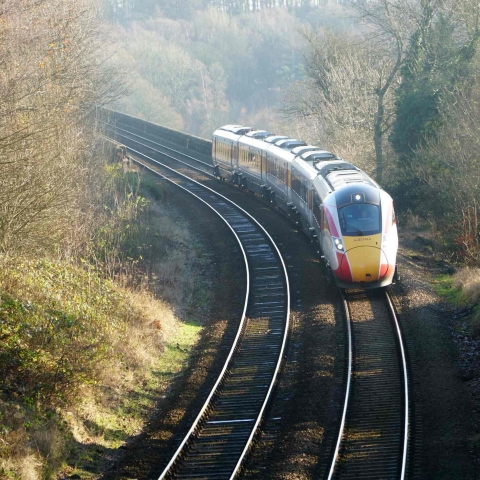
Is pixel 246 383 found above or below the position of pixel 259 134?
below

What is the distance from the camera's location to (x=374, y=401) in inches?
485

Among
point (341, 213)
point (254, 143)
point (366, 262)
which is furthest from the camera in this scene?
point (254, 143)

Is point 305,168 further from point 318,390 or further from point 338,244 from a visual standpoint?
point 318,390

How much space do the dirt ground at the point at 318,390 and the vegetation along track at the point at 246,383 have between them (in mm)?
236

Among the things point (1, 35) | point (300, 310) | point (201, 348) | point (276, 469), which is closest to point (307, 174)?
point (300, 310)

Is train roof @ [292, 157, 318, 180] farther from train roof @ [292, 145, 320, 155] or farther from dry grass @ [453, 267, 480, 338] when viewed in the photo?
dry grass @ [453, 267, 480, 338]

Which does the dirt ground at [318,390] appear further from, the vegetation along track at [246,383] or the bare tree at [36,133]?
the bare tree at [36,133]

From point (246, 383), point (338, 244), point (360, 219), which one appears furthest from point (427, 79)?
point (246, 383)

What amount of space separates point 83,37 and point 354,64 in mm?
17768

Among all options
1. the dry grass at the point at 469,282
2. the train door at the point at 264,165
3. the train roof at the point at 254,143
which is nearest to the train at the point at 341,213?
the train door at the point at 264,165

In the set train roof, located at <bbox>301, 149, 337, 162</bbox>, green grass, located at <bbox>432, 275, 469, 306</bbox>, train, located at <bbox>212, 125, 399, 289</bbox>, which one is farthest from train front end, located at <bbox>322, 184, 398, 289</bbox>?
train roof, located at <bbox>301, 149, 337, 162</bbox>

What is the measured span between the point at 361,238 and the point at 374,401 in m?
5.66

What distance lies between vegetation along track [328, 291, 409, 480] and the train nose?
794 mm

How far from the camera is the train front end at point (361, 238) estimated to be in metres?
17.0
